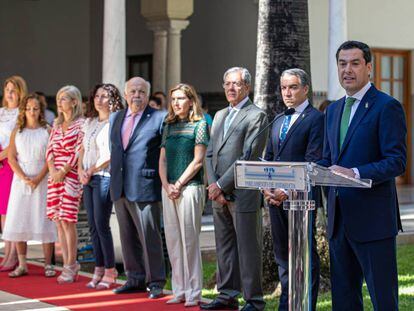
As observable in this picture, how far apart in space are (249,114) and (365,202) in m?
2.59

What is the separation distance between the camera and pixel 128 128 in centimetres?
948

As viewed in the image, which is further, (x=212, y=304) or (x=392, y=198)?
(x=212, y=304)

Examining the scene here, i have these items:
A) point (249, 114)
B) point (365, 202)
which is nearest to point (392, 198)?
point (365, 202)

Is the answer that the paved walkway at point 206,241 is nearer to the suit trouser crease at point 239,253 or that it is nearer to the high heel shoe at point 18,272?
the high heel shoe at point 18,272

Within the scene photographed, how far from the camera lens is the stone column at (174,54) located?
66.2 feet

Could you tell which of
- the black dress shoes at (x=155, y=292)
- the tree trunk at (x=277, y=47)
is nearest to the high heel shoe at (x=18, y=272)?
the black dress shoes at (x=155, y=292)

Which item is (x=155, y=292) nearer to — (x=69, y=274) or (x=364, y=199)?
(x=69, y=274)

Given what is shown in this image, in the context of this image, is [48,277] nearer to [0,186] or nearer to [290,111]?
[0,186]

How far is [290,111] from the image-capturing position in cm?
600

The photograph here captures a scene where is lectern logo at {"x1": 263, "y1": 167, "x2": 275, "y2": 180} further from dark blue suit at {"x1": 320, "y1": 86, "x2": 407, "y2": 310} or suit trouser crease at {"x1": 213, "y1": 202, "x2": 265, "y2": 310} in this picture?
suit trouser crease at {"x1": 213, "y1": 202, "x2": 265, "y2": 310}

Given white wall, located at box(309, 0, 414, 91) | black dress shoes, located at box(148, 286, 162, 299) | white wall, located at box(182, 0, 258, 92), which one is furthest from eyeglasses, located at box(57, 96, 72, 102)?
white wall, located at box(182, 0, 258, 92)

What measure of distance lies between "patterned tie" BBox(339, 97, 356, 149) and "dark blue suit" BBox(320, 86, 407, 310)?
3 centimetres

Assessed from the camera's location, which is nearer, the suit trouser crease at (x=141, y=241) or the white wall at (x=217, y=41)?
the suit trouser crease at (x=141, y=241)

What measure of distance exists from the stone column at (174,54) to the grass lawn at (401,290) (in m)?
7.97
